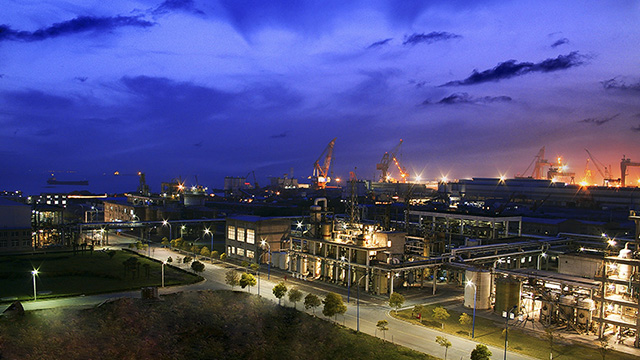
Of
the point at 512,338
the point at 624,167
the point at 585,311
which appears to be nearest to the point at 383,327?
the point at 512,338

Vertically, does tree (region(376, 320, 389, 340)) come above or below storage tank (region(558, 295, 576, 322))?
below

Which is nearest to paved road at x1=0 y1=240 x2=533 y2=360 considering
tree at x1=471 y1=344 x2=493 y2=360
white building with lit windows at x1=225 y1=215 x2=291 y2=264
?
tree at x1=471 y1=344 x2=493 y2=360

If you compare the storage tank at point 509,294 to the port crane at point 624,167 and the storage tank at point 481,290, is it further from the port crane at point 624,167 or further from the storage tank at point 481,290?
the port crane at point 624,167

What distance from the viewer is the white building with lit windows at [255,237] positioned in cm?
5884

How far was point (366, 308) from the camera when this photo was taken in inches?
1551

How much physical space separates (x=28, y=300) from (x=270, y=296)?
767 inches

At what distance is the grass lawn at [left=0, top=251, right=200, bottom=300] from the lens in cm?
4188

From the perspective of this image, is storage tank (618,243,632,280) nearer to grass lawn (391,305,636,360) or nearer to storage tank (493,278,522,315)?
grass lawn (391,305,636,360)

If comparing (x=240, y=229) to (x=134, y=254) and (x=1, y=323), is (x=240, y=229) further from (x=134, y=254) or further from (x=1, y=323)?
(x=1, y=323)

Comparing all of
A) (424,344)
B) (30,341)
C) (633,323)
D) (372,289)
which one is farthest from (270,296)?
(633,323)

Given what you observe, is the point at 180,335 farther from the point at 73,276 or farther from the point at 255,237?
the point at 255,237

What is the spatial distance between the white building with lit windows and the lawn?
2054 centimetres

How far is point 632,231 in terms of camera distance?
75.8 meters

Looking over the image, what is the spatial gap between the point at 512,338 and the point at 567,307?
563 centimetres
